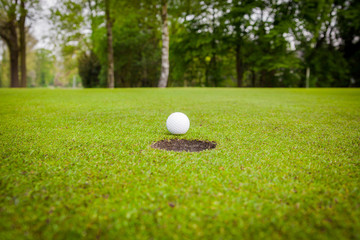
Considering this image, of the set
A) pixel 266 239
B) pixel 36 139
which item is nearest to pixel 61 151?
pixel 36 139

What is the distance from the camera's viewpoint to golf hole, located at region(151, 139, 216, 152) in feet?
9.21

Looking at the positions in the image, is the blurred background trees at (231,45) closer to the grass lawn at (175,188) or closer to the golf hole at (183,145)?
the golf hole at (183,145)

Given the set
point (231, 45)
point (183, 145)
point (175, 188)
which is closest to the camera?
point (175, 188)

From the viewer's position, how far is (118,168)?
206 cm

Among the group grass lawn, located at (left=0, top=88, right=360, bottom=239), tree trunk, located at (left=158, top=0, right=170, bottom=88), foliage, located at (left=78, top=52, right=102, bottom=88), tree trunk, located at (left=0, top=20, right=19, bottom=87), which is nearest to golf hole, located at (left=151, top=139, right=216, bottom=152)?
grass lawn, located at (left=0, top=88, right=360, bottom=239)

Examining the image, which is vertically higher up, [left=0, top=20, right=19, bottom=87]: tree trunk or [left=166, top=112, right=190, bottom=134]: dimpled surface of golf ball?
[left=0, top=20, right=19, bottom=87]: tree trunk

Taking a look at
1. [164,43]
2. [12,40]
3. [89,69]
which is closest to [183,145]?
[164,43]

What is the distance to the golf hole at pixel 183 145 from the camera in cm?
281

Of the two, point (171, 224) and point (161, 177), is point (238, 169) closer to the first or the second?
point (161, 177)

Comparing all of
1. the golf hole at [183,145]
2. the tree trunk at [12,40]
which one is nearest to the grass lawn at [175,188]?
the golf hole at [183,145]

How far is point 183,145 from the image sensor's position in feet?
9.71

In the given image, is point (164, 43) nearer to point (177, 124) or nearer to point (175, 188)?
point (177, 124)

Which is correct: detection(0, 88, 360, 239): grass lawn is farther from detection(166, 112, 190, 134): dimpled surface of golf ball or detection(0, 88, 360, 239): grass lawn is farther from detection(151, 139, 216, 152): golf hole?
detection(166, 112, 190, 134): dimpled surface of golf ball

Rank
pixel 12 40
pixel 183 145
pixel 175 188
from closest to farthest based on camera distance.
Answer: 1. pixel 175 188
2. pixel 183 145
3. pixel 12 40
